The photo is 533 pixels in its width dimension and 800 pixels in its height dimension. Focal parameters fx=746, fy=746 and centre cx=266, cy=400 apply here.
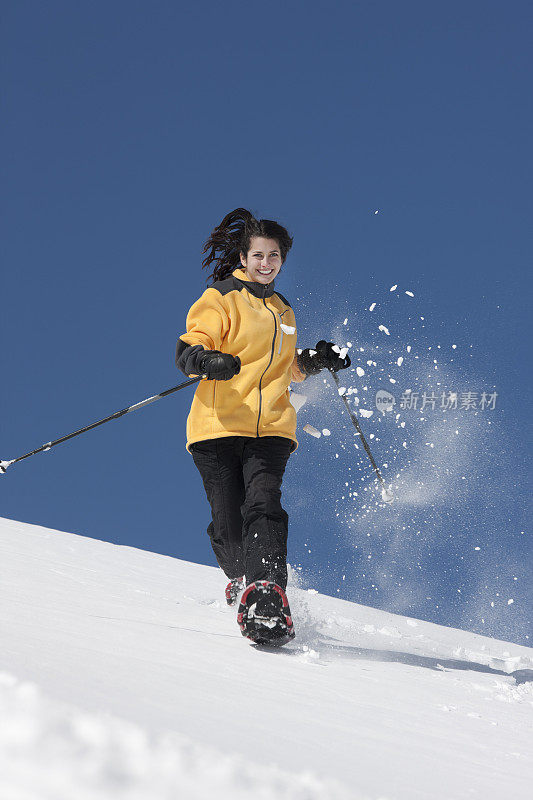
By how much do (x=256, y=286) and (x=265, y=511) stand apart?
113cm

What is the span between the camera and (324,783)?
1115 mm

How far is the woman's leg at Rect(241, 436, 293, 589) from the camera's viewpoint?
300 centimetres

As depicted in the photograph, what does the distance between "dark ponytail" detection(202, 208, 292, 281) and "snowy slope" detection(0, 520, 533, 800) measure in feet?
5.66

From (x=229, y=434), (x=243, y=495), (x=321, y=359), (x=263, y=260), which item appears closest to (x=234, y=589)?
(x=243, y=495)

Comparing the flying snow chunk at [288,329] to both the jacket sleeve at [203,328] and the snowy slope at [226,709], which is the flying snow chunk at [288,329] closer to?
the jacket sleeve at [203,328]

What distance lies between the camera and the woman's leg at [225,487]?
11.1 ft

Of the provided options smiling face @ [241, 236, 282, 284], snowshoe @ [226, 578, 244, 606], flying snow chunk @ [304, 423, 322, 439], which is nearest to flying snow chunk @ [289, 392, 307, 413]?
flying snow chunk @ [304, 423, 322, 439]

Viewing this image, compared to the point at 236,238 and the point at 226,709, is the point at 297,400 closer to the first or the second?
the point at 236,238

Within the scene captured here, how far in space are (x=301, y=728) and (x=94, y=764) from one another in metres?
0.66

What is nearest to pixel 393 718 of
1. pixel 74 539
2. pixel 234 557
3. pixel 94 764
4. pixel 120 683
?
pixel 120 683

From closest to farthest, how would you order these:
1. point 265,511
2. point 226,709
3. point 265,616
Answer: point 226,709, point 265,616, point 265,511

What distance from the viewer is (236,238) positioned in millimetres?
3859

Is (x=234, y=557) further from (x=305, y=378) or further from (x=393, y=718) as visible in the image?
(x=393, y=718)

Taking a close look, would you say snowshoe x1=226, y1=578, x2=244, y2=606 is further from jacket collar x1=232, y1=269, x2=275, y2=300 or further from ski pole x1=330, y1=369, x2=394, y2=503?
jacket collar x1=232, y1=269, x2=275, y2=300
